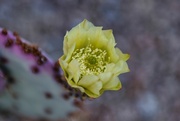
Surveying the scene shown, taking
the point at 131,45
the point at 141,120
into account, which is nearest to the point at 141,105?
the point at 141,120

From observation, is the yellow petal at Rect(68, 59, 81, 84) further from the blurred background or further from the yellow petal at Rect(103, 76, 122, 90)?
the blurred background

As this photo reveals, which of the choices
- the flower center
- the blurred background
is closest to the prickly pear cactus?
the flower center

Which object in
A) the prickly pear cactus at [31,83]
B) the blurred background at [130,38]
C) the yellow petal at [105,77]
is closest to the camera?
the yellow petal at [105,77]

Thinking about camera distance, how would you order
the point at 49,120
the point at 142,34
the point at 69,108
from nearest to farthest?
1. the point at 69,108
2. the point at 49,120
3. the point at 142,34

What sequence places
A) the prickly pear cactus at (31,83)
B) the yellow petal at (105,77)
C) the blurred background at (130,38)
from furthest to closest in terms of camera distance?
the blurred background at (130,38) → the prickly pear cactus at (31,83) → the yellow petal at (105,77)

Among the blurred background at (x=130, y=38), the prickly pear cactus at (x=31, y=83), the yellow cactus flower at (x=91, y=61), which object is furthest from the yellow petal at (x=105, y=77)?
the blurred background at (x=130, y=38)

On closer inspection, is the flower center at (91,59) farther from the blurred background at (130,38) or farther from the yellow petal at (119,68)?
the blurred background at (130,38)

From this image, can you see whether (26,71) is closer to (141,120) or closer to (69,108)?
(69,108)
